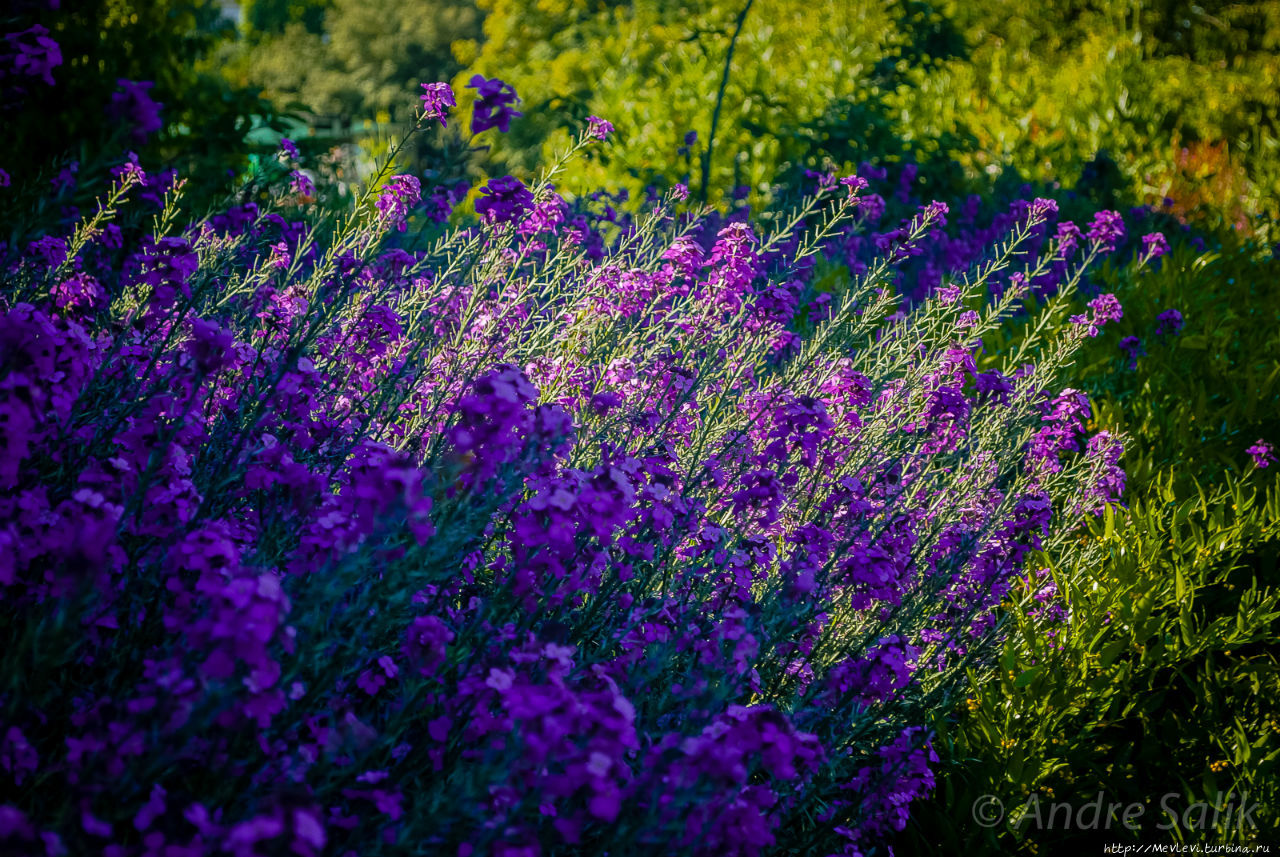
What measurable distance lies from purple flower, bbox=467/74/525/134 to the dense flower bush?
16mm

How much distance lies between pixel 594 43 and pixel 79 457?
12223 millimetres

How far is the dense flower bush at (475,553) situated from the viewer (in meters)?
1.45

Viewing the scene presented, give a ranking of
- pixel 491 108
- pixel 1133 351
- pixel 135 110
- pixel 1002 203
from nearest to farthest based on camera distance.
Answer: pixel 135 110, pixel 491 108, pixel 1133 351, pixel 1002 203

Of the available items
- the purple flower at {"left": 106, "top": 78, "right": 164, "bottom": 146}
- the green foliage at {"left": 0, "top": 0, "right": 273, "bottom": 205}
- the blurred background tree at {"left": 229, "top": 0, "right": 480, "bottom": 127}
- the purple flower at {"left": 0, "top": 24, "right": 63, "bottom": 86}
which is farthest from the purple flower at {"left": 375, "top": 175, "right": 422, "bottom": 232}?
the blurred background tree at {"left": 229, "top": 0, "right": 480, "bottom": 127}

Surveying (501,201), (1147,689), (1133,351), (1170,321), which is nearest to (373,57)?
(1133,351)

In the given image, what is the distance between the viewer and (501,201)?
8.96ft

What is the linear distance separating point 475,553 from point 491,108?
47.4 inches

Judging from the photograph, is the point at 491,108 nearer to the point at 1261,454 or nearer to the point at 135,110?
the point at 135,110

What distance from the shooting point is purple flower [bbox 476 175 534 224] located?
8.88 ft

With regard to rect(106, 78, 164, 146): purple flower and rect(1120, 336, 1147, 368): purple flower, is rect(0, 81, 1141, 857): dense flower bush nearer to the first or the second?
rect(106, 78, 164, 146): purple flower

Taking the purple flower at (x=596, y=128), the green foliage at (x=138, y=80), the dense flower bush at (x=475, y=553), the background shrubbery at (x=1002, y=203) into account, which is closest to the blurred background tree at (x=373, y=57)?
the background shrubbery at (x=1002, y=203)

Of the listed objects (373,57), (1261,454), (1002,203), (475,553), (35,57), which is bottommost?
(475,553)

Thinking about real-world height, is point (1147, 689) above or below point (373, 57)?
below

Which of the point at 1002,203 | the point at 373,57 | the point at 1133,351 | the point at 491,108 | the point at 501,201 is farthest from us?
the point at 373,57
